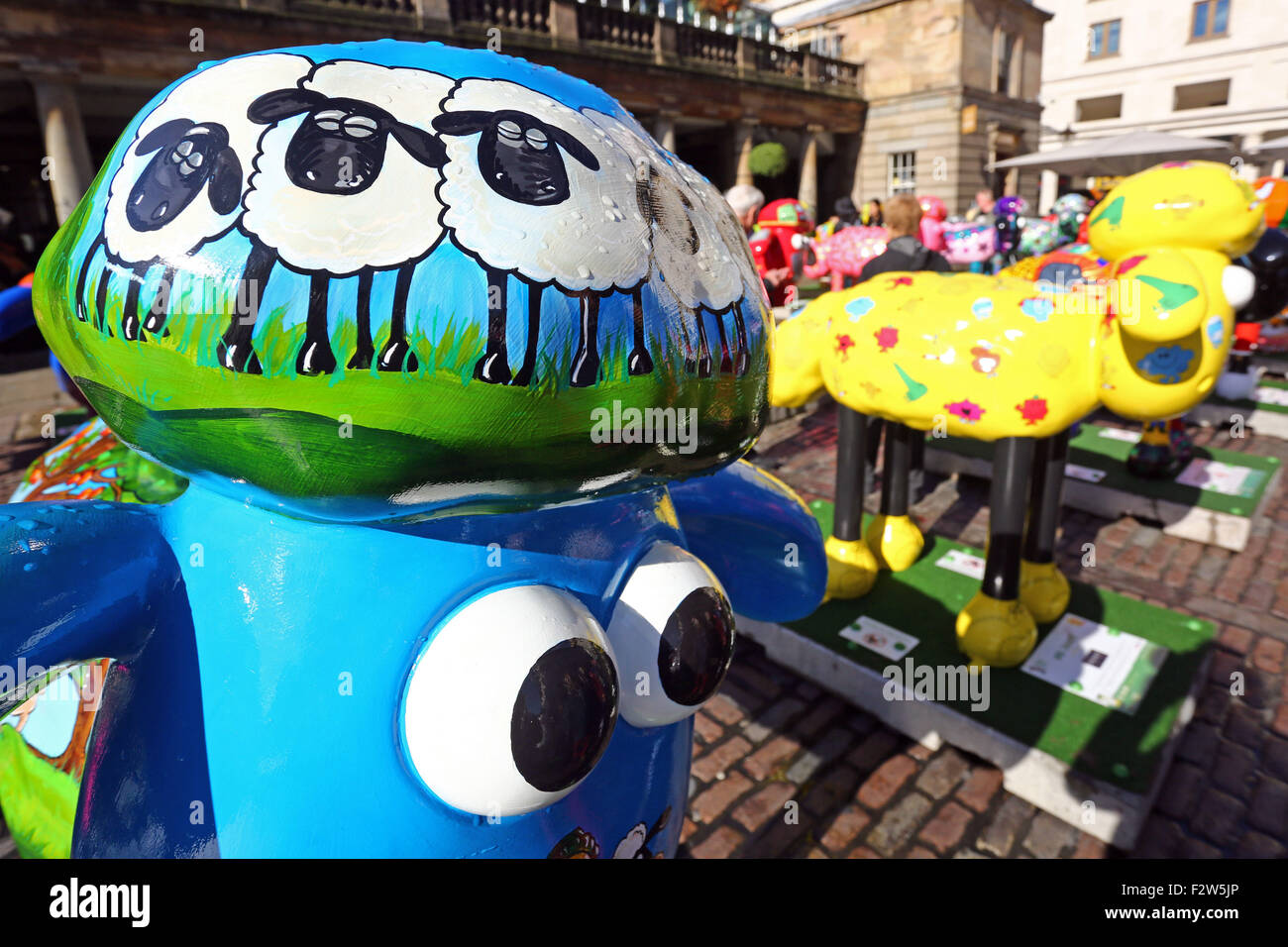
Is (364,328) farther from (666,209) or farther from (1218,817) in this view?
(1218,817)

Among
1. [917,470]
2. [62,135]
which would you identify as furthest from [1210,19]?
[62,135]

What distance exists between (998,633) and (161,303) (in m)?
3.40

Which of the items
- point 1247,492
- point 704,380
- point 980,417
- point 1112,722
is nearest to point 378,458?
point 704,380

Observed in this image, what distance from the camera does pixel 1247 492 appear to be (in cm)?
538

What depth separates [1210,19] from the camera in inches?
1098

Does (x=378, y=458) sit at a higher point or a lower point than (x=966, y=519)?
higher

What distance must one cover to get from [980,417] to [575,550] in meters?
2.49

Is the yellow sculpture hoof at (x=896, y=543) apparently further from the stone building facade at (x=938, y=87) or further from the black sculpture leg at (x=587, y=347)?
the stone building facade at (x=938, y=87)

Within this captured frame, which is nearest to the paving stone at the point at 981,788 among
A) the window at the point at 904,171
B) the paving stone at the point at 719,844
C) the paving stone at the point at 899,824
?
the paving stone at the point at 899,824

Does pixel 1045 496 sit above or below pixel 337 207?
below

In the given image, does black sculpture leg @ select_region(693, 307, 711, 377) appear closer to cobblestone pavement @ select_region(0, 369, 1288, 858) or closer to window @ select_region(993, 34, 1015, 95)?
cobblestone pavement @ select_region(0, 369, 1288, 858)

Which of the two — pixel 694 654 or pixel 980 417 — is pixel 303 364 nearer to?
pixel 694 654

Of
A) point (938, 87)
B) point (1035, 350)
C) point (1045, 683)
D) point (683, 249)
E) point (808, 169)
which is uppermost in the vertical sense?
point (938, 87)

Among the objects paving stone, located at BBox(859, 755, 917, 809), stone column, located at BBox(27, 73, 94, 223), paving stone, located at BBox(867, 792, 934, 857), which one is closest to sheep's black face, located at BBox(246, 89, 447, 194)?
paving stone, located at BBox(867, 792, 934, 857)
